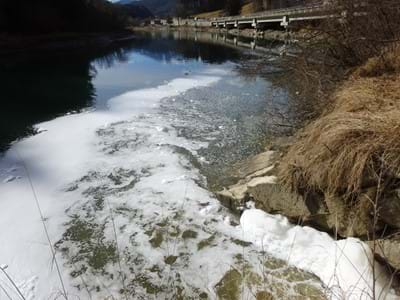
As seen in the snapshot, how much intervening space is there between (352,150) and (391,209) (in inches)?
20.7

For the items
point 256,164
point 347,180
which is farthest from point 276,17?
point 347,180

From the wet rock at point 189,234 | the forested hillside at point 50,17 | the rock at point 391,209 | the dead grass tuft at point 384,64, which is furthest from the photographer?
the forested hillside at point 50,17

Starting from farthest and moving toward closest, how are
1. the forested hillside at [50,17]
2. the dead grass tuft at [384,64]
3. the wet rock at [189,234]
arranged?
the forested hillside at [50,17] < the dead grass tuft at [384,64] < the wet rock at [189,234]

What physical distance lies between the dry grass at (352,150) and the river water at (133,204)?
788 millimetres

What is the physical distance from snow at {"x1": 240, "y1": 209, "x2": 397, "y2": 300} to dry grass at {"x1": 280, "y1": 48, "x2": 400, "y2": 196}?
39 centimetres

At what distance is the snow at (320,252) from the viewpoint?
79.8 inches

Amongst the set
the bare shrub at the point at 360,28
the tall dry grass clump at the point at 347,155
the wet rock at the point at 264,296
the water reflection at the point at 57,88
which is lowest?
the water reflection at the point at 57,88

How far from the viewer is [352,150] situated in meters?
2.49

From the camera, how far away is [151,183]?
3707 mm

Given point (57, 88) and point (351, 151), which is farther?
point (57, 88)

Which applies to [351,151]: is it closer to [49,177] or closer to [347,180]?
[347,180]

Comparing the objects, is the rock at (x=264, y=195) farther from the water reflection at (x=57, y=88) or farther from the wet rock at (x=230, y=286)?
the water reflection at (x=57, y=88)

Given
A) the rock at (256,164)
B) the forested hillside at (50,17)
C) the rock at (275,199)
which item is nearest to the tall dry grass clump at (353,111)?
the rock at (275,199)

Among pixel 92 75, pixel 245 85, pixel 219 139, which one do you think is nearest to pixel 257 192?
pixel 219 139
